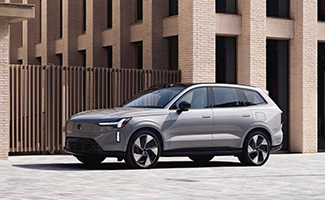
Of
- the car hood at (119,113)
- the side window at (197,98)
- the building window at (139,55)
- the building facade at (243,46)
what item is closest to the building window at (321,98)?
the building facade at (243,46)

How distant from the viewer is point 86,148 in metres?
13.0

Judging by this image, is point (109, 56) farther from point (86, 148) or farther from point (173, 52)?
point (86, 148)

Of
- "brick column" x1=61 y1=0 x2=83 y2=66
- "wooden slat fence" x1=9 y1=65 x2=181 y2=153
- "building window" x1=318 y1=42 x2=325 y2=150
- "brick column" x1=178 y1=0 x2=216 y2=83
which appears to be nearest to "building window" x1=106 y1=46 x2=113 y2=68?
"brick column" x1=61 y1=0 x2=83 y2=66

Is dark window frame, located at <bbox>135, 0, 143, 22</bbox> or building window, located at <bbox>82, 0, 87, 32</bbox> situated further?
building window, located at <bbox>82, 0, 87, 32</bbox>

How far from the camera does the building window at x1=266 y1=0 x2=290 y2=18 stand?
71.5 feet

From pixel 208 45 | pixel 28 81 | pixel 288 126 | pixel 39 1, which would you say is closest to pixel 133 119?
pixel 28 81

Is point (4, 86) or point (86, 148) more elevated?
point (4, 86)

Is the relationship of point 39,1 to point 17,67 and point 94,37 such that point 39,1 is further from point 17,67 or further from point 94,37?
point 17,67

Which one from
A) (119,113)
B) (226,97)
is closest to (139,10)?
(226,97)

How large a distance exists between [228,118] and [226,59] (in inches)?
278

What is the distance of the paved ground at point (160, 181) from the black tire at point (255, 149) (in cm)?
24

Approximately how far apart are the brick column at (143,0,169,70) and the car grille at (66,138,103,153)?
29.8ft

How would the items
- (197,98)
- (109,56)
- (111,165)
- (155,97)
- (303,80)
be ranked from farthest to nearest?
(109,56) < (303,80) < (111,165) < (155,97) < (197,98)

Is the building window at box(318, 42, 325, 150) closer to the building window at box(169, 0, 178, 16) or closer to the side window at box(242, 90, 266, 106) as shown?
the building window at box(169, 0, 178, 16)
